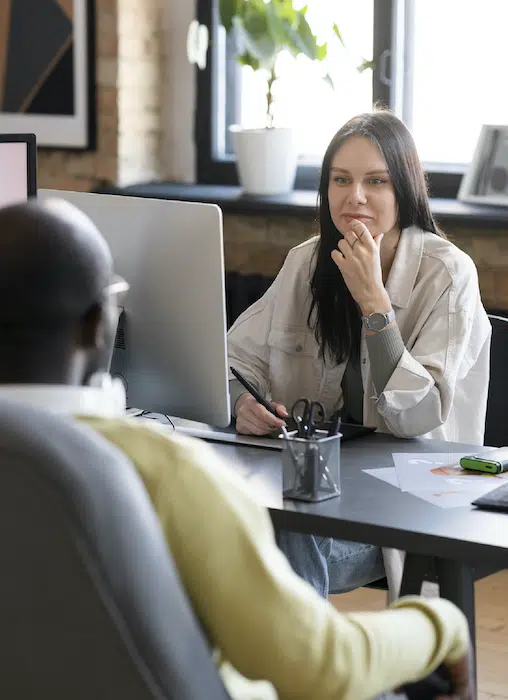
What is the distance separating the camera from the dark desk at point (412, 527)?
5.05 feet

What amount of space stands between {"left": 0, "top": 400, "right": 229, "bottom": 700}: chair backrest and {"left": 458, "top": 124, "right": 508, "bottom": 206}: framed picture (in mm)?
2652

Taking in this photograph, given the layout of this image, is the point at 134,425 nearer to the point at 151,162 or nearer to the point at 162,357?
the point at 162,357

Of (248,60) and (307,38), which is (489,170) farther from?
(248,60)

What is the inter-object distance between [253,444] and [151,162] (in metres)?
2.17

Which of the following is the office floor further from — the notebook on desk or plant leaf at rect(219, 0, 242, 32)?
plant leaf at rect(219, 0, 242, 32)

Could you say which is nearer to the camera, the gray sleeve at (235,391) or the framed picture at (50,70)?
the gray sleeve at (235,391)

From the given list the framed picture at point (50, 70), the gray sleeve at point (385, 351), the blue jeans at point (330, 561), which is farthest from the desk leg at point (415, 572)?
the framed picture at point (50, 70)

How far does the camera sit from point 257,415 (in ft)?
6.89

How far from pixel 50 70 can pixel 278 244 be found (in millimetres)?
978

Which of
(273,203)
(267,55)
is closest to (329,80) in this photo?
(267,55)

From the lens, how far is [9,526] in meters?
0.95

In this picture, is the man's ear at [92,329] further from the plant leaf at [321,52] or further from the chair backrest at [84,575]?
the plant leaf at [321,52]

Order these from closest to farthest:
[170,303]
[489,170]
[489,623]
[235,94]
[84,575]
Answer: [84,575] → [170,303] → [489,623] → [489,170] → [235,94]

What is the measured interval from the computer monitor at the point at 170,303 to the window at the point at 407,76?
6.01ft
